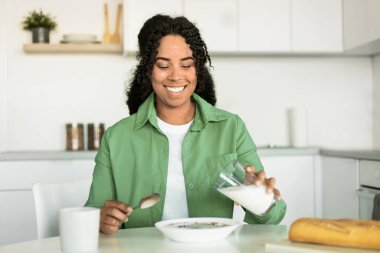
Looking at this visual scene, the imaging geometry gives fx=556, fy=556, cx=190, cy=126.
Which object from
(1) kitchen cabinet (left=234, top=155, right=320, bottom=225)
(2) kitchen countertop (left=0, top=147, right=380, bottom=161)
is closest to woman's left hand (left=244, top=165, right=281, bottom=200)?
(2) kitchen countertop (left=0, top=147, right=380, bottom=161)

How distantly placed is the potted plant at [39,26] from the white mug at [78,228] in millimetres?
2561

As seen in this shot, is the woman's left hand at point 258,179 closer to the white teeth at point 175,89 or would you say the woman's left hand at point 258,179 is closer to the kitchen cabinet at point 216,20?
the white teeth at point 175,89

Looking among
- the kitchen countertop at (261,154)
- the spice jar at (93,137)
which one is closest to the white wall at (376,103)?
the kitchen countertop at (261,154)

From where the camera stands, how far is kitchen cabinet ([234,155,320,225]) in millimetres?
3283

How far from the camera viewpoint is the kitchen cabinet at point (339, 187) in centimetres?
292

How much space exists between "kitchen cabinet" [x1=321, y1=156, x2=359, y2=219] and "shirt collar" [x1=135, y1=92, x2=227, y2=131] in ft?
4.49

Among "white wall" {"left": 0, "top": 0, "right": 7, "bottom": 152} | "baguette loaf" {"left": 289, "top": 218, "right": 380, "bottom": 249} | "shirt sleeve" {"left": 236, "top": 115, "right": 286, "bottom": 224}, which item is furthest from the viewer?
"white wall" {"left": 0, "top": 0, "right": 7, "bottom": 152}

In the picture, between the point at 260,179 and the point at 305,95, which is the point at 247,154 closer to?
the point at 260,179

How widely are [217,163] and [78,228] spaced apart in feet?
2.25

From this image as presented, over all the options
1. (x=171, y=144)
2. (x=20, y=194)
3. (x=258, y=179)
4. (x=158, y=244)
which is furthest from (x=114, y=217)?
(x=20, y=194)

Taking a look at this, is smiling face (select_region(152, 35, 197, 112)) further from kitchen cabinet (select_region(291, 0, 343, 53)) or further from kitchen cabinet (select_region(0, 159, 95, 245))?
kitchen cabinet (select_region(291, 0, 343, 53))

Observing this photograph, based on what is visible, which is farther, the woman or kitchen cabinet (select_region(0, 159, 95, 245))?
kitchen cabinet (select_region(0, 159, 95, 245))

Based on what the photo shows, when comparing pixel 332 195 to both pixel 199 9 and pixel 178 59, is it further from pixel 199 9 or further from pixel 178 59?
pixel 178 59

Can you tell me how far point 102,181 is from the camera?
1.65 m
